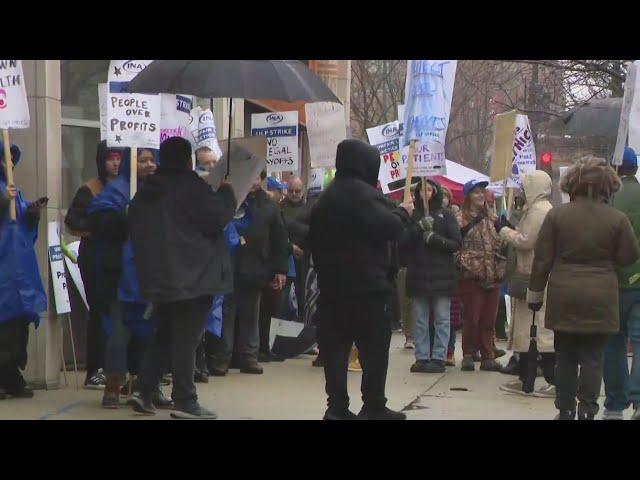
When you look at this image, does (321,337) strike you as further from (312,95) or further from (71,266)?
(71,266)

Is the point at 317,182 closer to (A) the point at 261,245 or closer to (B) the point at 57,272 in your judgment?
(A) the point at 261,245

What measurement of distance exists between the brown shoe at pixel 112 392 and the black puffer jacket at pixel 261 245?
2.75m

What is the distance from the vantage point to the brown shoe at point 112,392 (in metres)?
9.12

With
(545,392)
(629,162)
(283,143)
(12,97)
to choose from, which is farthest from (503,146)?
(12,97)

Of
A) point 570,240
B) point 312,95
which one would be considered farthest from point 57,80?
Result: point 570,240

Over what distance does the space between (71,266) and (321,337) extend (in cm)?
337

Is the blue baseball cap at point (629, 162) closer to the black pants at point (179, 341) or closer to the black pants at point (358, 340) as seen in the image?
the black pants at point (358, 340)

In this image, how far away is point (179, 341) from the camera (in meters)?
8.37

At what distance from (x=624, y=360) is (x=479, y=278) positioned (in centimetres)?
398

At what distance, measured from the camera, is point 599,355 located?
8.27 m

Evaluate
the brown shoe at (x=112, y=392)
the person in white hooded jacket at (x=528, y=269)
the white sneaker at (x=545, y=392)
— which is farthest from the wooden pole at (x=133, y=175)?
the white sneaker at (x=545, y=392)

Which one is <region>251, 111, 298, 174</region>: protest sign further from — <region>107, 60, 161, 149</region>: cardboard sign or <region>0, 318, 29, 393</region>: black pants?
<region>0, 318, 29, 393</region>: black pants

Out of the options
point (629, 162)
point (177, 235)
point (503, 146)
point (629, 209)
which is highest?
point (503, 146)
